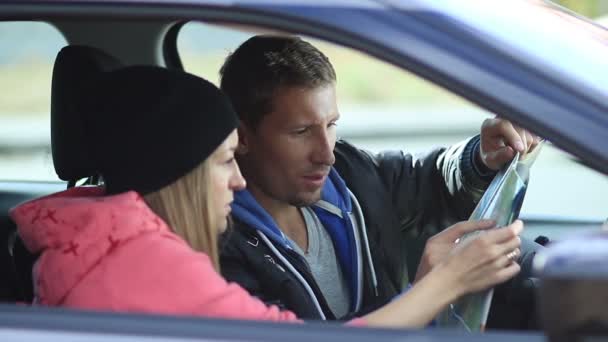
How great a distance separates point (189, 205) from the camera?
218cm

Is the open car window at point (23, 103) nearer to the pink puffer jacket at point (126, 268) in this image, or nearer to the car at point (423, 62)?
the pink puffer jacket at point (126, 268)

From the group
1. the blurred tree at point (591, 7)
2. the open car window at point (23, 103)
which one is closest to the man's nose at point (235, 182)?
the blurred tree at point (591, 7)

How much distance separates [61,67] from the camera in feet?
9.27

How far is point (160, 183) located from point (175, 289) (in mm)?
328

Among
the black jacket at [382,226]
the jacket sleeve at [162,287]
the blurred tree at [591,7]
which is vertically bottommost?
the blurred tree at [591,7]

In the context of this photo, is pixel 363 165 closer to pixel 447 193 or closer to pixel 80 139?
pixel 447 193

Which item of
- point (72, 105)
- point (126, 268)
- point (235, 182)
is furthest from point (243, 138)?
point (126, 268)

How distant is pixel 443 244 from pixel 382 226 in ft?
1.78

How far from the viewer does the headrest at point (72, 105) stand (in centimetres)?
→ 277

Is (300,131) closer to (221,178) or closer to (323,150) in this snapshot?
(323,150)

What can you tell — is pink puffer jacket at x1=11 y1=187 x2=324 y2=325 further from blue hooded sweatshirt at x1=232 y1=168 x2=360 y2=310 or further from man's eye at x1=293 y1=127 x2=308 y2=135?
man's eye at x1=293 y1=127 x2=308 y2=135

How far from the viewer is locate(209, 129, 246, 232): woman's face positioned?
221 centimetres

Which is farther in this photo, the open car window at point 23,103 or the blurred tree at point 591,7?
the open car window at point 23,103

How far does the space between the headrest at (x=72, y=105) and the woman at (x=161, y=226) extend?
36cm
